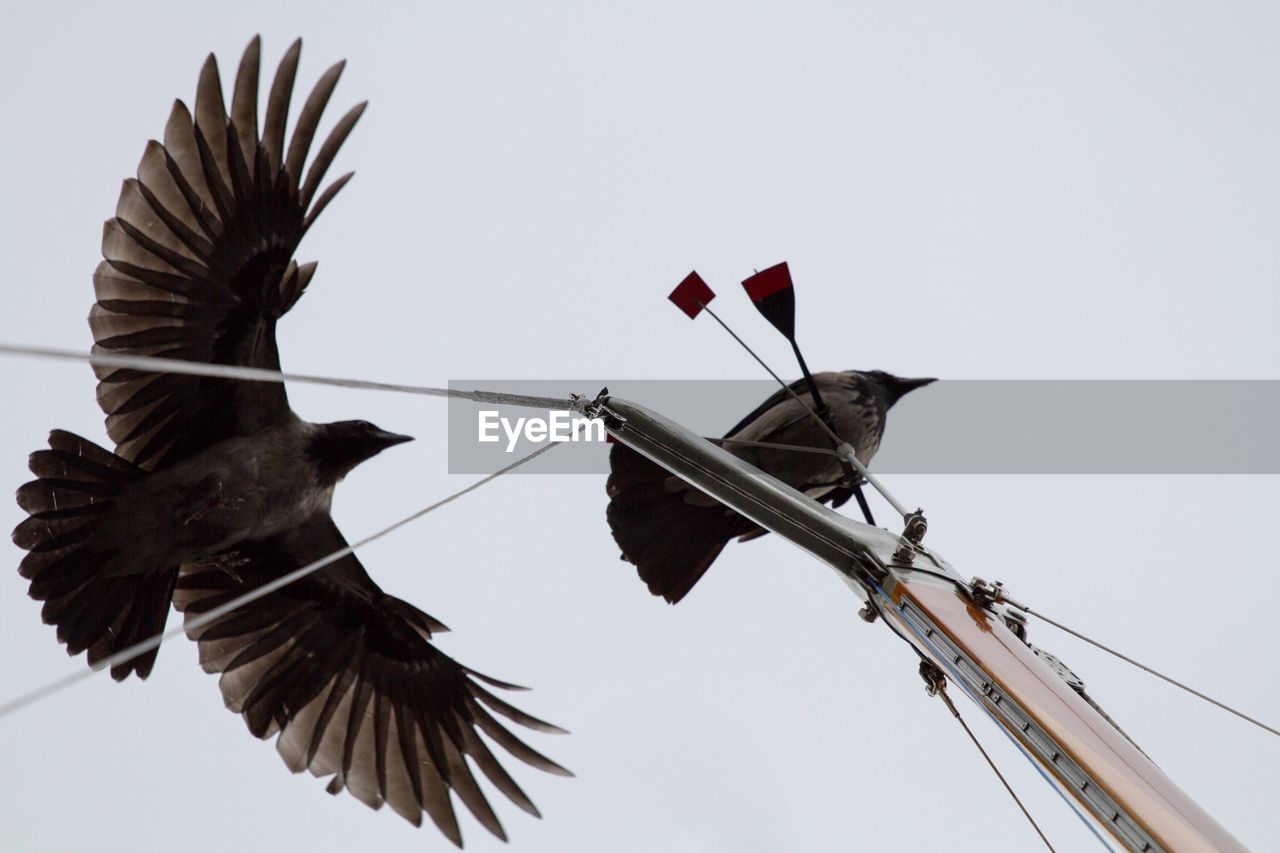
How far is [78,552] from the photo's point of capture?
5.97 meters

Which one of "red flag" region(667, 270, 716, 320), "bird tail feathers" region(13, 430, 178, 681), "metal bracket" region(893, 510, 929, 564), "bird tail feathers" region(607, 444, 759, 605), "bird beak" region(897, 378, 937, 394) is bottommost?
"bird tail feathers" region(13, 430, 178, 681)

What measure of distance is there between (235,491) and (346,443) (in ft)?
1.77

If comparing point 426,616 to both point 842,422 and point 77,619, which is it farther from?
point 842,422

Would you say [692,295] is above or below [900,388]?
below

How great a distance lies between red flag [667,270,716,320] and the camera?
6.11 meters

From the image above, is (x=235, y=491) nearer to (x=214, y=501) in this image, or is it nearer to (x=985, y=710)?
(x=214, y=501)

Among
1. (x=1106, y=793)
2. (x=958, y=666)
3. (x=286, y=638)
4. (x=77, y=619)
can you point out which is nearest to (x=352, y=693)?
(x=286, y=638)

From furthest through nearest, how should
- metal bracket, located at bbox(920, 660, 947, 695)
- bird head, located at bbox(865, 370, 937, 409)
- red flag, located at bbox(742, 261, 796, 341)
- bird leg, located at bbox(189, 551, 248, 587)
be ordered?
bird head, located at bbox(865, 370, 937, 409) → bird leg, located at bbox(189, 551, 248, 587) → red flag, located at bbox(742, 261, 796, 341) → metal bracket, located at bbox(920, 660, 947, 695)

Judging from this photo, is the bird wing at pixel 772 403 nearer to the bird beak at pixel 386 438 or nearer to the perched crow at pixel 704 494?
the perched crow at pixel 704 494

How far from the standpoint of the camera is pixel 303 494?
6.36 m

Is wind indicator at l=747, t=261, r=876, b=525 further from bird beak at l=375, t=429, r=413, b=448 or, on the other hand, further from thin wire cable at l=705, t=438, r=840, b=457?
bird beak at l=375, t=429, r=413, b=448

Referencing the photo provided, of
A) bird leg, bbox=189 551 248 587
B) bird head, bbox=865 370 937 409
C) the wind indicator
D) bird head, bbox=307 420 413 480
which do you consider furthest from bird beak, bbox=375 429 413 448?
bird head, bbox=865 370 937 409

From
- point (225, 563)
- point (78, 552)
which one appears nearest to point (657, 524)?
point (225, 563)

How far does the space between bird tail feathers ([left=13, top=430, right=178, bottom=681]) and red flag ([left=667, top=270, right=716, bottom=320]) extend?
8.13 feet
